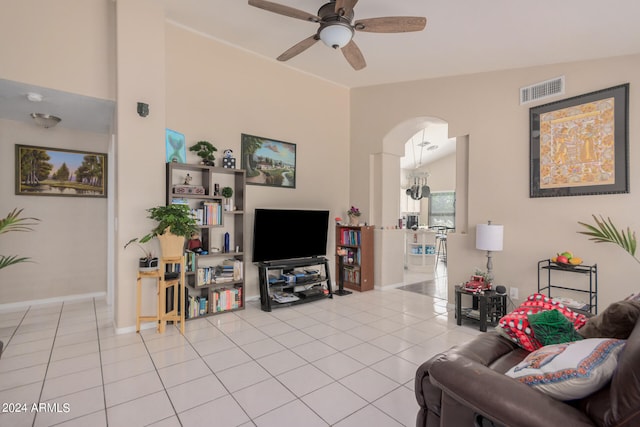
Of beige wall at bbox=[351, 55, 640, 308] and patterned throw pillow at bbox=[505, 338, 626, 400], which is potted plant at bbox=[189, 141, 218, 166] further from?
patterned throw pillow at bbox=[505, 338, 626, 400]

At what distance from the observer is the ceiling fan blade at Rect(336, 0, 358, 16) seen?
8.44 ft

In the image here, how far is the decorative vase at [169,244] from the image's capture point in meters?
3.25

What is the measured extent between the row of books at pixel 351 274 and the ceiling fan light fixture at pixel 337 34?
3405 millimetres

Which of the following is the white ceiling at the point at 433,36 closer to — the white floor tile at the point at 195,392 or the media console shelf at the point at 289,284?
the media console shelf at the point at 289,284

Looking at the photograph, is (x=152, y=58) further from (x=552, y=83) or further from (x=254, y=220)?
(x=552, y=83)

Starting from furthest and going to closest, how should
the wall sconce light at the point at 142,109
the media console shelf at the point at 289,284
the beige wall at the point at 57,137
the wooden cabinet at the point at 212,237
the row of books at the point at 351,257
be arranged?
the row of books at the point at 351,257 < the media console shelf at the point at 289,284 < the wooden cabinet at the point at 212,237 < the wall sconce light at the point at 142,109 < the beige wall at the point at 57,137

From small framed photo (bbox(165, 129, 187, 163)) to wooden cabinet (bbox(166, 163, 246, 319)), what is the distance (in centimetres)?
12

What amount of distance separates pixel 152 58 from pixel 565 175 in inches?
187

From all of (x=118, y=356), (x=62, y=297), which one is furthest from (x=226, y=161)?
(x=62, y=297)

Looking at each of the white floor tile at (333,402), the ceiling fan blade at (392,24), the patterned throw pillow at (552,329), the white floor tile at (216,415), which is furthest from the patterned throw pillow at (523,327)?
the ceiling fan blade at (392,24)

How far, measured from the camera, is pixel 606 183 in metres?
3.13

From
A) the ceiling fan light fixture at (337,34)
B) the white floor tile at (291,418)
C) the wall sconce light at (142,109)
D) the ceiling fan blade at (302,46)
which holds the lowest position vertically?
the white floor tile at (291,418)

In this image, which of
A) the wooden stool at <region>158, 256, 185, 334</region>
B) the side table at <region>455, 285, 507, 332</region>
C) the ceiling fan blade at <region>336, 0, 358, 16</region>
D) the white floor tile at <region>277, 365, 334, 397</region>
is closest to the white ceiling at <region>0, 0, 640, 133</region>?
the ceiling fan blade at <region>336, 0, 358, 16</region>

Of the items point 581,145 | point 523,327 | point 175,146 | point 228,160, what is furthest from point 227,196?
point 581,145
